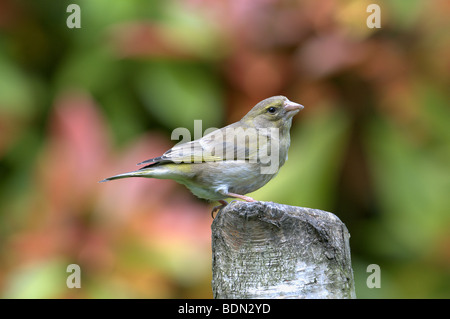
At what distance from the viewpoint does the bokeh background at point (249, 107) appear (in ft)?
13.3

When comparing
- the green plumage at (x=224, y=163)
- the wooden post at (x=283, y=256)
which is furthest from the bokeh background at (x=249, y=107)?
the wooden post at (x=283, y=256)

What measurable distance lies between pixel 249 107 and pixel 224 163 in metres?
1.05

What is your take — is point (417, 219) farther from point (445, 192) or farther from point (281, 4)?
point (281, 4)

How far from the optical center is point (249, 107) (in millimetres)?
4367

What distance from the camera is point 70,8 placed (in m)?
4.45

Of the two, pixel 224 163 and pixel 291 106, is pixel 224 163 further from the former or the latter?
pixel 291 106

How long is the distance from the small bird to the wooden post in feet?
3.45

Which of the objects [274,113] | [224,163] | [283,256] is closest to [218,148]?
[224,163]

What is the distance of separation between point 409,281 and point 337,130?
1.21 m

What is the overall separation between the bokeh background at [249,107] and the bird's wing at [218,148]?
54 centimetres

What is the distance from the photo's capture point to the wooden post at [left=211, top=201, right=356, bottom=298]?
214cm

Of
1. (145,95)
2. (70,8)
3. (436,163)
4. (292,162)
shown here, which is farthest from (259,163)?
(70,8)

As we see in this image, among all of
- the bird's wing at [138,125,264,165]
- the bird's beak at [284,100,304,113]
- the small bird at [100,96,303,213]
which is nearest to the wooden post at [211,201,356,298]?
the small bird at [100,96,303,213]

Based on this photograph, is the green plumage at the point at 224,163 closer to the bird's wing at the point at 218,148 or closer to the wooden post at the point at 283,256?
the bird's wing at the point at 218,148
